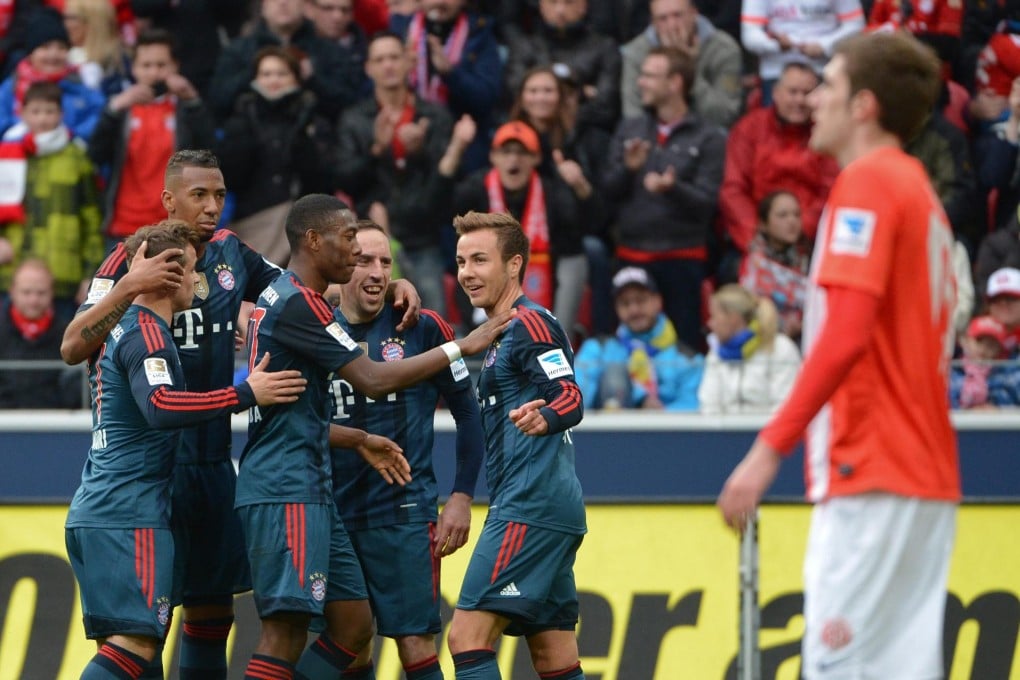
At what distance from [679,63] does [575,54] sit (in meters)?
0.83

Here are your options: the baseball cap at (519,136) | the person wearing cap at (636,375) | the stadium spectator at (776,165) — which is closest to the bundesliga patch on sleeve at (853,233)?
the person wearing cap at (636,375)

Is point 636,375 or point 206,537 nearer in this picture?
point 206,537

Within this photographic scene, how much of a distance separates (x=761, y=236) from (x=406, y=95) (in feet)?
7.87

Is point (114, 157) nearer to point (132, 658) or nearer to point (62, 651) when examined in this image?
point (62, 651)

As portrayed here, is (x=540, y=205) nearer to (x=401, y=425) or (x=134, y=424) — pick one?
(x=401, y=425)

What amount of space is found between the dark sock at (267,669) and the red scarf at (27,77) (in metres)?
5.47

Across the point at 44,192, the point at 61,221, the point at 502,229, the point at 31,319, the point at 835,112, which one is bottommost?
the point at 31,319

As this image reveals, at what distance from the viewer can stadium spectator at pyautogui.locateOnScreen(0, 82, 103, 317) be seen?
9734 mm

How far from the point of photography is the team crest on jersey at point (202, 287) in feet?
20.0

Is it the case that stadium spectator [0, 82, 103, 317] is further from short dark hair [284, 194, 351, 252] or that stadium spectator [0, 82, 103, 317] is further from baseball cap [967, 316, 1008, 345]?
baseball cap [967, 316, 1008, 345]

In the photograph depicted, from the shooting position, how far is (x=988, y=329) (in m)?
8.88

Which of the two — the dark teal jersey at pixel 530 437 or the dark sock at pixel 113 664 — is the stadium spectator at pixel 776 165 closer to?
the dark teal jersey at pixel 530 437

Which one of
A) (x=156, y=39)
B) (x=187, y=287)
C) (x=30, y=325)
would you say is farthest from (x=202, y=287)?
(x=156, y=39)

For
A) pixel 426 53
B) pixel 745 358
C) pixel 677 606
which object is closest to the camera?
pixel 677 606
